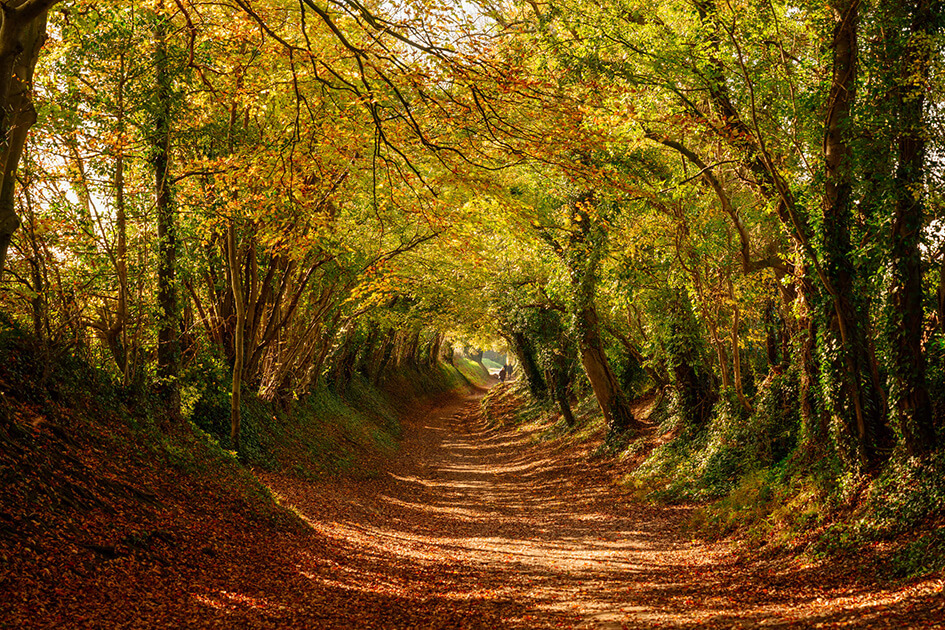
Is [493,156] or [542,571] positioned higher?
[493,156]

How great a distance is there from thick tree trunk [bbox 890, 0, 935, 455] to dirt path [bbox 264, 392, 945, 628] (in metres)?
2.13

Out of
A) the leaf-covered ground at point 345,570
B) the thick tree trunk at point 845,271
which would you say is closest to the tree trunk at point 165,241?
the leaf-covered ground at point 345,570

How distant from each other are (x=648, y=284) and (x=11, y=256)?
470 inches

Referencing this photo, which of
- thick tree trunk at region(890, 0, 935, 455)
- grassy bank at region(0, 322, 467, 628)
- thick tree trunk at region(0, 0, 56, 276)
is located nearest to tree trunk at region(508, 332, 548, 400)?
grassy bank at region(0, 322, 467, 628)

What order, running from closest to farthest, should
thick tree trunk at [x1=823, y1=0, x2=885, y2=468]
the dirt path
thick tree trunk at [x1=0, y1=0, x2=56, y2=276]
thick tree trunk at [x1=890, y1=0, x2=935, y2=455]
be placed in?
1. thick tree trunk at [x1=0, y1=0, x2=56, y2=276]
2. the dirt path
3. thick tree trunk at [x1=890, y1=0, x2=935, y2=455]
4. thick tree trunk at [x1=823, y1=0, x2=885, y2=468]

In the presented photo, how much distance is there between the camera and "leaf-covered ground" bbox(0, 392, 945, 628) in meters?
5.45

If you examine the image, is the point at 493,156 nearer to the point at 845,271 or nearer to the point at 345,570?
the point at 845,271

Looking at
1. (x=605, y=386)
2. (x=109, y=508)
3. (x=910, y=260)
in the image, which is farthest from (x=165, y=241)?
(x=605, y=386)

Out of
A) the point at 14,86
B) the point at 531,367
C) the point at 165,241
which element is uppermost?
the point at 14,86

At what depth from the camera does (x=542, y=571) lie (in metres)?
8.97

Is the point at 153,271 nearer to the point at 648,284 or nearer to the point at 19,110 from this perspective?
the point at 19,110

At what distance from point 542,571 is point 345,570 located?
8.87 ft

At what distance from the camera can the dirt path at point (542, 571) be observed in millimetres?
6207

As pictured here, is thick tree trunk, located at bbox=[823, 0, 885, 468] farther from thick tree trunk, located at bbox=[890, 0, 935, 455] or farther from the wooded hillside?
thick tree trunk, located at bbox=[890, 0, 935, 455]
